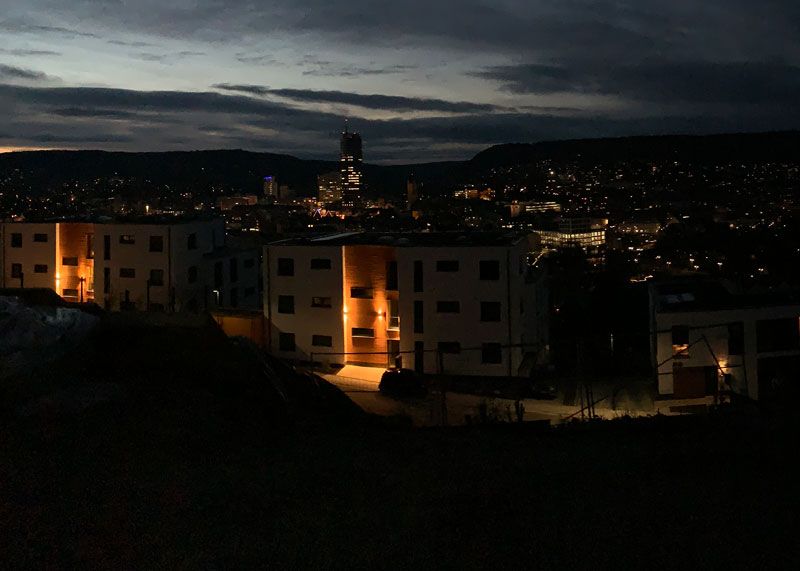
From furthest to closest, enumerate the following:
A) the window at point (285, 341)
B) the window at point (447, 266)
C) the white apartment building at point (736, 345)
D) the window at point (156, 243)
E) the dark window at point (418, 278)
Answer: the window at point (156, 243) → the window at point (285, 341) → the dark window at point (418, 278) → the window at point (447, 266) → the white apartment building at point (736, 345)

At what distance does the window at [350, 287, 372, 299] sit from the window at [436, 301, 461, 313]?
6.73 ft

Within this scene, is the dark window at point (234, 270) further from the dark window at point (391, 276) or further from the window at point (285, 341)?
the dark window at point (391, 276)

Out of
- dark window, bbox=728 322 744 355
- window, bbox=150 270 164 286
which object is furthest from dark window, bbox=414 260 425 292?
window, bbox=150 270 164 286

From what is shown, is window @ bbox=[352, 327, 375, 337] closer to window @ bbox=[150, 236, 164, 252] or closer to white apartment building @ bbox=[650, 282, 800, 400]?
white apartment building @ bbox=[650, 282, 800, 400]

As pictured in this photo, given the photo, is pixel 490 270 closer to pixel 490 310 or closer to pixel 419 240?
pixel 490 310

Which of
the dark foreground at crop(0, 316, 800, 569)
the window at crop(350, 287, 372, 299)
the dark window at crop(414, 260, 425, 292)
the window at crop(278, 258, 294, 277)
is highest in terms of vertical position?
the window at crop(278, 258, 294, 277)

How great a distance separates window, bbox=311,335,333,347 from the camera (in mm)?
22312

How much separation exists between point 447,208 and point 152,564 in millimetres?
81131

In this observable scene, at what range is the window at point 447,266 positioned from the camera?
834 inches

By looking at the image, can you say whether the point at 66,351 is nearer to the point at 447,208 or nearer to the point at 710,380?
the point at 710,380

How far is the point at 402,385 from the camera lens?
59.6 ft

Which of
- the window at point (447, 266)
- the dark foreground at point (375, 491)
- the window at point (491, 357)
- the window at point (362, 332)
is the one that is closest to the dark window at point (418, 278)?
the window at point (447, 266)

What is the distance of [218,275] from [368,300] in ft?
28.1

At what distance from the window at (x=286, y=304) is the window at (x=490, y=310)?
17.5ft
